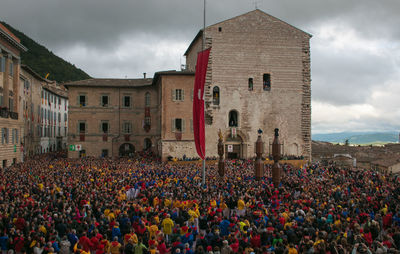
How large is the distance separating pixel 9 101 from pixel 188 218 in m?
29.0

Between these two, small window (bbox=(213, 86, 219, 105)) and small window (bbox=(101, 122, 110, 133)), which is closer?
small window (bbox=(213, 86, 219, 105))

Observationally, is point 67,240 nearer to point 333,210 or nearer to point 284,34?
point 333,210

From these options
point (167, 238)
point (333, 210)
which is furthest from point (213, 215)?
point (333, 210)

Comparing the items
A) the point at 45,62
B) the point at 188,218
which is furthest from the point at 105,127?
the point at 45,62

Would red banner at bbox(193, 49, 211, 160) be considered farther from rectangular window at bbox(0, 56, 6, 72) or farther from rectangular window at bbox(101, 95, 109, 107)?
rectangular window at bbox(101, 95, 109, 107)

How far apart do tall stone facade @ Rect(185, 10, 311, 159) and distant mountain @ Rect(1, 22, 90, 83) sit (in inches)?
2324

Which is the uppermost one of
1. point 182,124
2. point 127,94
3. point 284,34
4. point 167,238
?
point 284,34

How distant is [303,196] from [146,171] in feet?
44.3

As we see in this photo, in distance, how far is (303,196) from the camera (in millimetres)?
17109

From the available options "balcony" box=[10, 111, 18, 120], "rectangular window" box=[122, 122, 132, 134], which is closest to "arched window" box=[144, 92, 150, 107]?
"rectangular window" box=[122, 122, 132, 134]

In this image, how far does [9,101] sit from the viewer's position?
35219 millimetres

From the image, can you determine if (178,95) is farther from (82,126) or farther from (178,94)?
(82,126)

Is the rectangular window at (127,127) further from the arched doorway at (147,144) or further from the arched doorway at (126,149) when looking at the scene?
the arched doorway at (147,144)

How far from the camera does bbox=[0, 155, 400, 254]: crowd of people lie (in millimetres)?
10211
